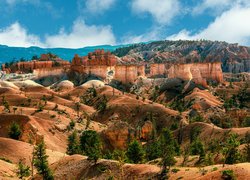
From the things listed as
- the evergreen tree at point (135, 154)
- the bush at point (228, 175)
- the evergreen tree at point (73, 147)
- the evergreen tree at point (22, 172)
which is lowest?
the evergreen tree at point (73, 147)

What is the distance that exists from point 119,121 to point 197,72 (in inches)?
3914

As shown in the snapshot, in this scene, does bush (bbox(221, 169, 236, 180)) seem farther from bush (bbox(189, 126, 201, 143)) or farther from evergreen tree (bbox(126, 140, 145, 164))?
bush (bbox(189, 126, 201, 143))

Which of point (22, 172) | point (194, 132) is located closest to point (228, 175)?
point (22, 172)

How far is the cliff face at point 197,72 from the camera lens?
18510 cm

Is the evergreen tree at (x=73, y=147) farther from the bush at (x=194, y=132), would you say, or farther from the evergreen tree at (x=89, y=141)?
the bush at (x=194, y=132)

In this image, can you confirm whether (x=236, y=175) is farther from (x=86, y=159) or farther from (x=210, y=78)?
(x=210, y=78)

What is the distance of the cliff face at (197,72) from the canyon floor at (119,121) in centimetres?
525

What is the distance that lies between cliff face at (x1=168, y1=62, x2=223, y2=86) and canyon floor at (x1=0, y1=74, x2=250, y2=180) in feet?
17.2

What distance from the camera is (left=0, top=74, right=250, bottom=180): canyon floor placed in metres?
51.7

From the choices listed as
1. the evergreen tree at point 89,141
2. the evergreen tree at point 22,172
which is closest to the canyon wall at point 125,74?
the evergreen tree at point 89,141

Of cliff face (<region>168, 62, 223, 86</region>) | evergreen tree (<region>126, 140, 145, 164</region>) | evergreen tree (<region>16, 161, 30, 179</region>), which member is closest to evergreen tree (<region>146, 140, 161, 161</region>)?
evergreen tree (<region>126, 140, 145, 164</region>)

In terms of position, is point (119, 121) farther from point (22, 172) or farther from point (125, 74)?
point (125, 74)

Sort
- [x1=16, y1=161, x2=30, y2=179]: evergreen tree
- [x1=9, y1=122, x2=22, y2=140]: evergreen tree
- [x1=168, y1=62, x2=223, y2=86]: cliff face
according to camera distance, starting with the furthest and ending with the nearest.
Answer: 1. [x1=168, y1=62, x2=223, y2=86]: cliff face
2. [x1=9, y1=122, x2=22, y2=140]: evergreen tree
3. [x1=16, y1=161, x2=30, y2=179]: evergreen tree

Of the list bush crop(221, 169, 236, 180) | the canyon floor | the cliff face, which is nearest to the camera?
bush crop(221, 169, 236, 180)
